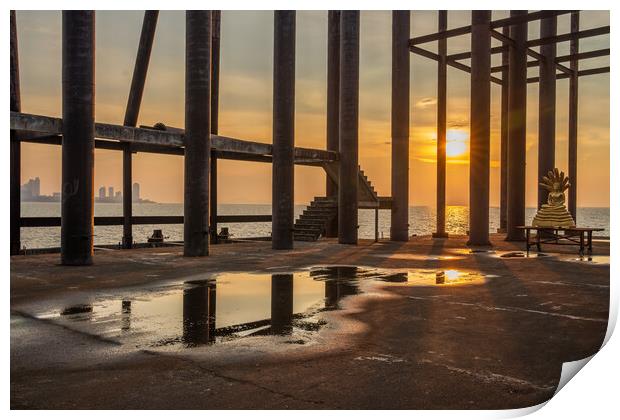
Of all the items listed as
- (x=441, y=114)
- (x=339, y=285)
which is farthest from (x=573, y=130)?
(x=339, y=285)

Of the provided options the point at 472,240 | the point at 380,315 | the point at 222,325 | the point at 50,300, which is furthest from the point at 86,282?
the point at 472,240

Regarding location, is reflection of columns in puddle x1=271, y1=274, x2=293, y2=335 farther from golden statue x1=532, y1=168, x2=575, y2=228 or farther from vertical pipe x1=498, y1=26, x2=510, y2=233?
vertical pipe x1=498, y1=26, x2=510, y2=233

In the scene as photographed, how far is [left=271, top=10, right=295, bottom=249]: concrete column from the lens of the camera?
2306 cm

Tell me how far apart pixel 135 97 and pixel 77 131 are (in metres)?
8.49

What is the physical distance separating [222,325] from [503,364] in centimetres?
396

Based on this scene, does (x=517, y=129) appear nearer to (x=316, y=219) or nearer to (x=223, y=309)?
(x=316, y=219)

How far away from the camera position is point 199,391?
538cm

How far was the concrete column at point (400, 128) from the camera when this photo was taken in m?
29.0

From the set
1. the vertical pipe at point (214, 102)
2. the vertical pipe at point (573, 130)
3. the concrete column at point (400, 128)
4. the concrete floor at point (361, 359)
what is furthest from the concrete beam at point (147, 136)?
the vertical pipe at point (573, 130)

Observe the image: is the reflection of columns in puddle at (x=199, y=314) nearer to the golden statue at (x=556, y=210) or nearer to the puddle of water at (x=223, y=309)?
the puddle of water at (x=223, y=309)

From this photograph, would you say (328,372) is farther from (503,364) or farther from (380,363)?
(503,364)

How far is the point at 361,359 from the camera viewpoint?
648 centimetres

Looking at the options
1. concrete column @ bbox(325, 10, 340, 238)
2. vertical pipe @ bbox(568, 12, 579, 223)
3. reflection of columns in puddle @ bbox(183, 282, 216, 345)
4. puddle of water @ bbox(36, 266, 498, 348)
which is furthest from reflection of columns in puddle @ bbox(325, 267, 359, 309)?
vertical pipe @ bbox(568, 12, 579, 223)

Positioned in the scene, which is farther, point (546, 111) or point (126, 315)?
point (546, 111)
